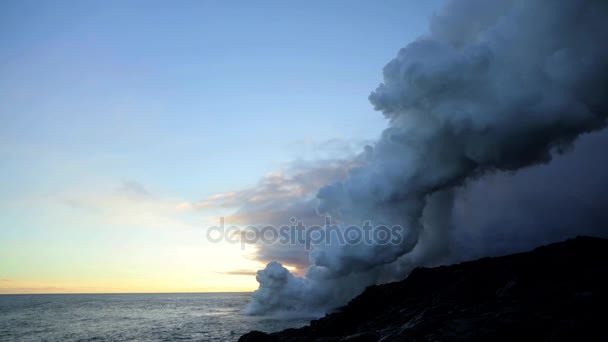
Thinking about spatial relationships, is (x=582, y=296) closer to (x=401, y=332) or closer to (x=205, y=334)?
(x=401, y=332)

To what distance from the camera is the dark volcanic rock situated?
22.2 m

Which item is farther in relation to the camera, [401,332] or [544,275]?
[544,275]

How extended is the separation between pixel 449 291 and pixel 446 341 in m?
19.0

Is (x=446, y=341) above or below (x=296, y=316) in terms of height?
above

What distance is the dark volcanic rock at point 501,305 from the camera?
22.2 meters

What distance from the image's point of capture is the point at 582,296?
24.7m

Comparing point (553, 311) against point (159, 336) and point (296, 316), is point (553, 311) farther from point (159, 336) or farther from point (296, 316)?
point (296, 316)

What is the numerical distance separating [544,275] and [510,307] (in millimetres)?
8379

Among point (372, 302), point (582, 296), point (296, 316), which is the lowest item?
point (296, 316)

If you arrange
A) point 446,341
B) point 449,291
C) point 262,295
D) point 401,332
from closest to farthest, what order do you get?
point 446,341, point 401,332, point 449,291, point 262,295

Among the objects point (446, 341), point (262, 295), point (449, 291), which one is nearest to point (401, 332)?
point (446, 341)

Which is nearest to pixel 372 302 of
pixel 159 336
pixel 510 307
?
pixel 510 307

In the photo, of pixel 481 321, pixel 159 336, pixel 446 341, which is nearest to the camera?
pixel 446 341

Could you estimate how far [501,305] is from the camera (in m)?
27.6
